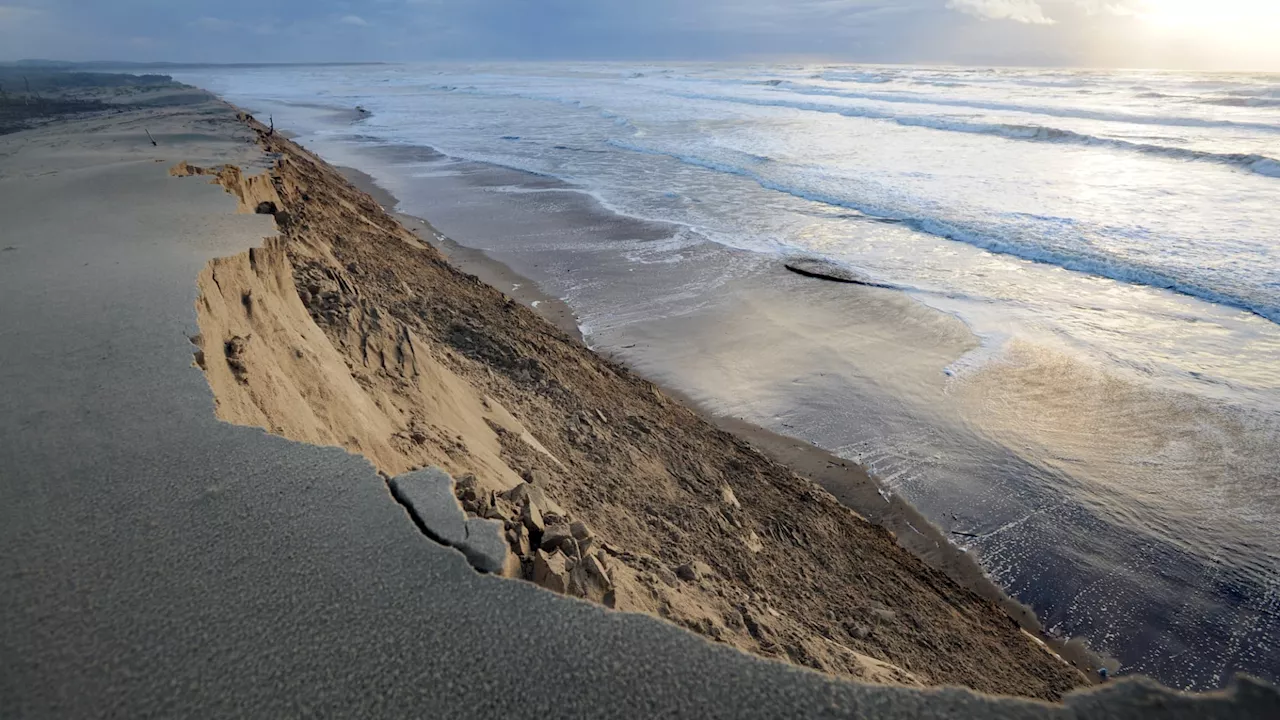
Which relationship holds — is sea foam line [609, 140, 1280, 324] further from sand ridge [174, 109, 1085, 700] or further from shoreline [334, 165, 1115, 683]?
sand ridge [174, 109, 1085, 700]

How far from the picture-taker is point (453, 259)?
1305 cm

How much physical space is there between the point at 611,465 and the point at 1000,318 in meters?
7.53

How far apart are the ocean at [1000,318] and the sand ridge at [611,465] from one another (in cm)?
115

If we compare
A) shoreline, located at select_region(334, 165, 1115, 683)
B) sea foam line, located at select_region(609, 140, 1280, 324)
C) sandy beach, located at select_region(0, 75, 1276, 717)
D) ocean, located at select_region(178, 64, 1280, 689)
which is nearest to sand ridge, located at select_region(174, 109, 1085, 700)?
sandy beach, located at select_region(0, 75, 1276, 717)

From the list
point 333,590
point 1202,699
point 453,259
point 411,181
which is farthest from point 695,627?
point 411,181

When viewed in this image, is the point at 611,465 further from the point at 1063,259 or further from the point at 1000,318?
the point at 1063,259

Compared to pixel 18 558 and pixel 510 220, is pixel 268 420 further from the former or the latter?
pixel 510 220

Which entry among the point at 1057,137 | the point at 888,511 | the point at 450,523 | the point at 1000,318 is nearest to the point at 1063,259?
the point at 1000,318

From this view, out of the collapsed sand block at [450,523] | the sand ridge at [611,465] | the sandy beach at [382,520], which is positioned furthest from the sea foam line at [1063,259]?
the collapsed sand block at [450,523]

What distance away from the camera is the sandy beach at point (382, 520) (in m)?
2.00

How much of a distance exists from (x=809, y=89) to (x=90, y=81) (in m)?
65.0

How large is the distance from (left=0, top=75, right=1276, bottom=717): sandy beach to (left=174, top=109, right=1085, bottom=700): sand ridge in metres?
0.03

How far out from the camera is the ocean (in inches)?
226

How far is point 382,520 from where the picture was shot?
2.68 metres
